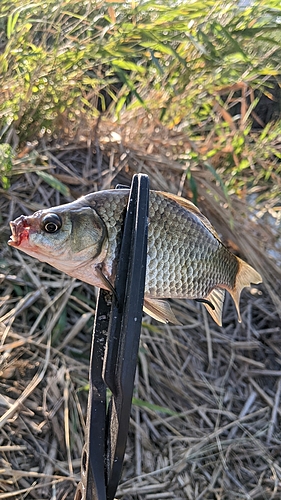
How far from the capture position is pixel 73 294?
133 cm

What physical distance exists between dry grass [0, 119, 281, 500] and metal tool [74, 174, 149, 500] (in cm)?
49

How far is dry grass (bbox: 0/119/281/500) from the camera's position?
109 cm

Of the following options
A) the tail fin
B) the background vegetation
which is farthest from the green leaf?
the tail fin

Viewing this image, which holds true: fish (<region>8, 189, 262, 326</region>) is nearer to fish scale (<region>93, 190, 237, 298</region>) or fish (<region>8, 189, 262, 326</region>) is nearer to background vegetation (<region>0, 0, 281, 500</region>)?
fish scale (<region>93, 190, 237, 298</region>)

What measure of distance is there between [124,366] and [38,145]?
1182 millimetres

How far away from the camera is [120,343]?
48cm

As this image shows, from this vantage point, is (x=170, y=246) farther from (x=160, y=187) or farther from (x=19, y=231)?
(x=160, y=187)

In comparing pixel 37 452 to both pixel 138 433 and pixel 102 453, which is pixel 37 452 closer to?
pixel 138 433

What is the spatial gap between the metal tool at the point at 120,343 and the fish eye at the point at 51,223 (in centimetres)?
7

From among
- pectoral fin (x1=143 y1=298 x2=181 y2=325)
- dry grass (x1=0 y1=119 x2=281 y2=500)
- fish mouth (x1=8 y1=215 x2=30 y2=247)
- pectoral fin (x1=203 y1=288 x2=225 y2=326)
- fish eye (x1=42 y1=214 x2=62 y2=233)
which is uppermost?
fish eye (x1=42 y1=214 x2=62 y2=233)

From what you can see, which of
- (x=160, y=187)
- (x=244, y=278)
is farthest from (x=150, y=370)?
(x=244, y=278)

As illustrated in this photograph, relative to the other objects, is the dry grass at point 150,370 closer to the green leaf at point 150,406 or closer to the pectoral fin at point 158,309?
the green leaf at point 150,406

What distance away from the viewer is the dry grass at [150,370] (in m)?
1.09

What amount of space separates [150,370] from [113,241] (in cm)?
85
